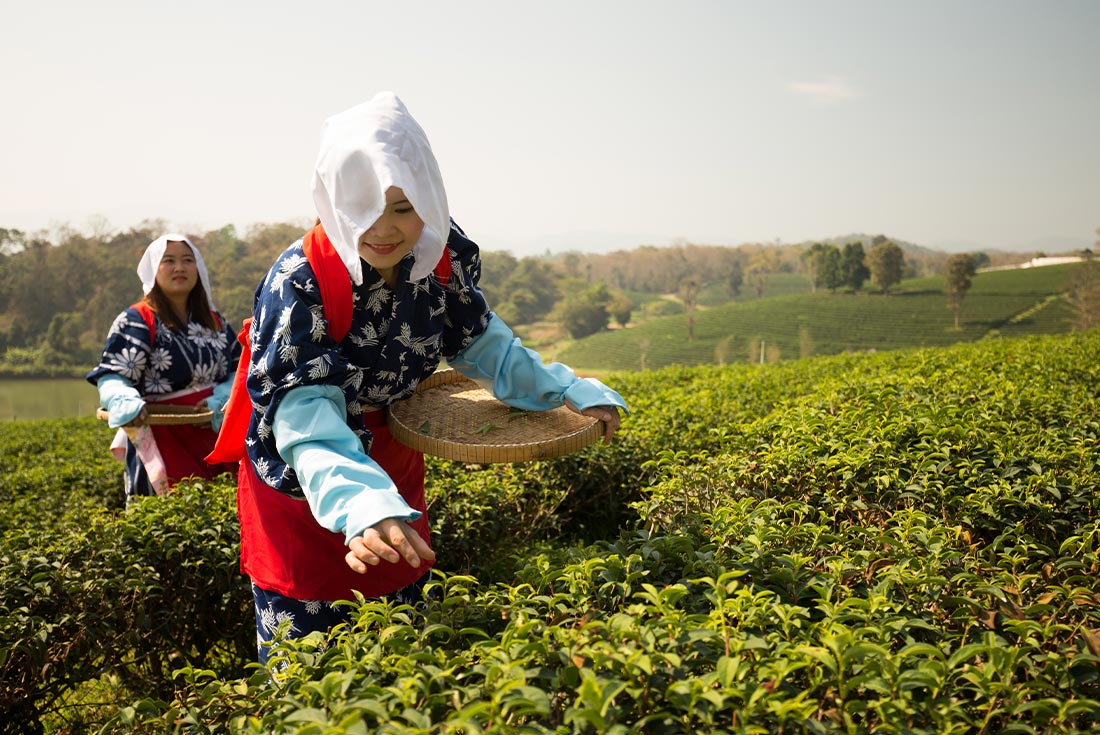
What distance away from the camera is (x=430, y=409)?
75.5 inches

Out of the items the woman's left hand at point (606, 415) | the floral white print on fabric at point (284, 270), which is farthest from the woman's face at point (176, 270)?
the woman's left hand at point (606, 415)

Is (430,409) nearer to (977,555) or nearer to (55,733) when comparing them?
(977,555)

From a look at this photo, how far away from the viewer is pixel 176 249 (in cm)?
357

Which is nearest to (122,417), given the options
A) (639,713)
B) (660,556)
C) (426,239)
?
(426,239)

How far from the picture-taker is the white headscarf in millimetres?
1473

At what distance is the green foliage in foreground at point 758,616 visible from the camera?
3.33 feet

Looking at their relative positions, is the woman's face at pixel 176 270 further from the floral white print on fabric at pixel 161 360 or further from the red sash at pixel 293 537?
the red sash at pixel 293 537

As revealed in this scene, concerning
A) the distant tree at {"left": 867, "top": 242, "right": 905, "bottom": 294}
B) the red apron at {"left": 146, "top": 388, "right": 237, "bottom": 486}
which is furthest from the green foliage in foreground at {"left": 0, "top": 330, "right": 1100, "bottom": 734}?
the distant tree at {"left": 867, "top": 242, "right": 905, "bottom": 294}

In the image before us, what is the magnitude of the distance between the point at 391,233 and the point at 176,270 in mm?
2467

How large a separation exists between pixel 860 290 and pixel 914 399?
59.0 metres

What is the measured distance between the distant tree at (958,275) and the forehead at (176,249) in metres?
48.7

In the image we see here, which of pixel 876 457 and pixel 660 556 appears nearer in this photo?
pixel 660 556

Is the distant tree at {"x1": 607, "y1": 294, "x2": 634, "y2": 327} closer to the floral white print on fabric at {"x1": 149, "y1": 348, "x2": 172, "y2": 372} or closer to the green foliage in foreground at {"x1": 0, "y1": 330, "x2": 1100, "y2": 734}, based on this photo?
the floral white print on fabric at {"x1": 149, "y1": 348, "x2": 172, "y2": 372}

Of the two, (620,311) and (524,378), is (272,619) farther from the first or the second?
(620,311)
